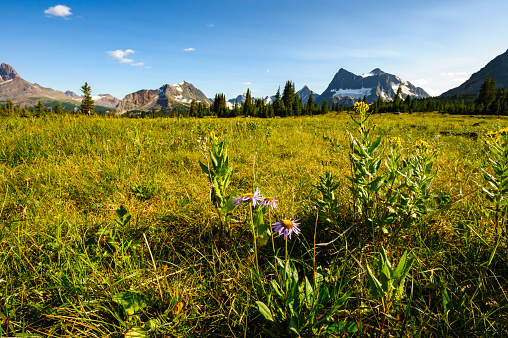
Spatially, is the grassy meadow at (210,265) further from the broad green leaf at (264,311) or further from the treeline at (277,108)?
the treeline at (277,108)

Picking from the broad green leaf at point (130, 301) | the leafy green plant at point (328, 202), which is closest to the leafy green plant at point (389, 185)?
the leafy green plant at point (328, 202)

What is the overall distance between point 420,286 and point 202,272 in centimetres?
158

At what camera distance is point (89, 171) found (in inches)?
129

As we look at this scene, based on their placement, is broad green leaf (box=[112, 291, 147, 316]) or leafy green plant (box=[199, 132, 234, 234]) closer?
broad green leaf (box=[112, 291, 147, 316])

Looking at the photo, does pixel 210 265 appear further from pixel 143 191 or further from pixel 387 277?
pixel 143 191

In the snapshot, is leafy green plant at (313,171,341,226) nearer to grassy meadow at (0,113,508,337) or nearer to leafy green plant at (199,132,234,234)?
→ grassy meadow at (0,113,508,337)

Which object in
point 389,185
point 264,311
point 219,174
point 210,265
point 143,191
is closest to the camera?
point 264,311

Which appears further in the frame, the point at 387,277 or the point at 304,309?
the point at 304,309

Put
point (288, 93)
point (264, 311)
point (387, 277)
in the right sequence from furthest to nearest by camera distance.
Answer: point (288, 93)
point (264, 311)
point (387, 277)

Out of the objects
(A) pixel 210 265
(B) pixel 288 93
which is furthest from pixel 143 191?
(B) pixel 288 93

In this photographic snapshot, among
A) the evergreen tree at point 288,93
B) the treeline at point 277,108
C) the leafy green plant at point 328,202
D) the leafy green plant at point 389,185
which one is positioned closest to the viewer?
the leafy green plant at point 389,185

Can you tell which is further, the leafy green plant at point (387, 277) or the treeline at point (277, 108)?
the treeline at point (277, 108)

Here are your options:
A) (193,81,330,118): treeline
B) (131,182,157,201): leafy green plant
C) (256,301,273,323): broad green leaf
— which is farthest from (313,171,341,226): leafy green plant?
(193,81,330,118): treeline

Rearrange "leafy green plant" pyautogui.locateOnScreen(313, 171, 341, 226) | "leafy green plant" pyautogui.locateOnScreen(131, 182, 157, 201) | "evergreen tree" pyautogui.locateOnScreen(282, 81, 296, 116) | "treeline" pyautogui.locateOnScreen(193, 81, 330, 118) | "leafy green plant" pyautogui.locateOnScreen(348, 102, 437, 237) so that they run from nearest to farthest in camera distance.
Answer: "leafy green plant" pyautogui.locateOnScreen(348, 102, 437, 237), "leafy green plant" pyautogui.locateOnScreen(313, 171, 341, 226), "leafy green plant" pyautogui.locateOnScreen(131, 182, 157, 201), "treeline" pyautogui.locateOnScreen(193, 81, 330, 118), "evergreen tree" pyautogui.locateOnScreen(282, 81, 296, 116)
